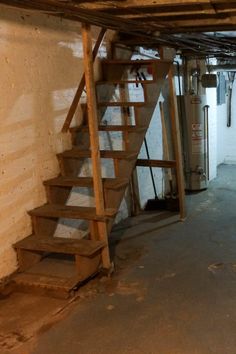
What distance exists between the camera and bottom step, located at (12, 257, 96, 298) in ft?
9.71

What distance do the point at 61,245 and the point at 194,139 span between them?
3419 millimetres

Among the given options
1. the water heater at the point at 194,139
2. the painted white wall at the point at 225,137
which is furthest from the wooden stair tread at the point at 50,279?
the painted white wall at the point at 225,137

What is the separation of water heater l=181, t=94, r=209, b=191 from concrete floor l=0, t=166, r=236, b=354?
1808mm

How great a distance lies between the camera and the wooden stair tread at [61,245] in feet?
10.1

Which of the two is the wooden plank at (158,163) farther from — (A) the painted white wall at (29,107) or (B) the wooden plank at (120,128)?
(A) the painted white wall at (29,107)

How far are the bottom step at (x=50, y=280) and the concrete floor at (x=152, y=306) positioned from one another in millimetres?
78

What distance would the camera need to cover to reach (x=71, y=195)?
402 centimetres

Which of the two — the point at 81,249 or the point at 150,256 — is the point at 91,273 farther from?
the point at 150,256

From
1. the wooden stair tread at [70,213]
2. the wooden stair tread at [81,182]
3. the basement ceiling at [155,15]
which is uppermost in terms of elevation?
the basement ceiling at [155,15]

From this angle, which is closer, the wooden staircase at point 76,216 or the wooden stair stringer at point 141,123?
the wooden staircase at point 76,216

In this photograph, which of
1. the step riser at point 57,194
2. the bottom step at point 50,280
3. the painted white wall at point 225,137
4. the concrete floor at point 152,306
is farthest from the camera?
the painted white wall at point 225,137

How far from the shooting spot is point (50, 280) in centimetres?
304

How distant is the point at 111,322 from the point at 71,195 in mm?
1621

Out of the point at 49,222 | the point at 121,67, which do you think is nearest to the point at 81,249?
the point at 49,222
